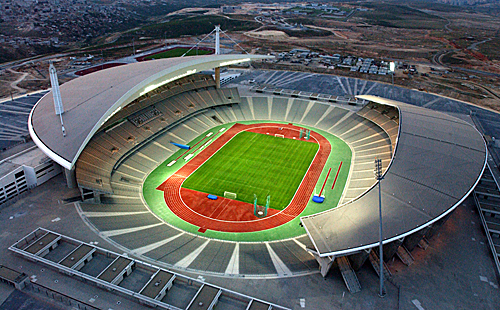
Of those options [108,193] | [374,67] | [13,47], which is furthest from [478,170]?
[13,47]

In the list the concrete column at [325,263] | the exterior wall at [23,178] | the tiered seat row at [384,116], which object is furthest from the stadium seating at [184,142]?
the exterior wall at [23,178]

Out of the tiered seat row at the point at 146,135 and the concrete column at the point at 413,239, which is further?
the tiered seat row at the point at 146,135

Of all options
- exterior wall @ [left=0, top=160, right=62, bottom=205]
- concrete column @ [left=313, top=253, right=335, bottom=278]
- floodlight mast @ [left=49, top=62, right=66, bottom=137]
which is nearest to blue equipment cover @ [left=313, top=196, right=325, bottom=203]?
concrete column @ [left=313, top=253, right=335, bottom=278]

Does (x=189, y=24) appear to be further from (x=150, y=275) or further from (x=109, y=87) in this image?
(x=150, y=275)

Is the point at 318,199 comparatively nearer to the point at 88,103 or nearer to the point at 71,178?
the point at 71,178

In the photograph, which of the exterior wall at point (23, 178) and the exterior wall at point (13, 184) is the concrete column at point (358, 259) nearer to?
the exterior wall at point (23, 178)

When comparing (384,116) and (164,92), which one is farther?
(164,92)

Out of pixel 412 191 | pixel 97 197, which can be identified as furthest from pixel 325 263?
pixel 97 197
